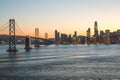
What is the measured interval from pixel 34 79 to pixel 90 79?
6112mm

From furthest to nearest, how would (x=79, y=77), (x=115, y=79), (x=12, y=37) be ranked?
(x=12, y=37)
(x=79, y=77)
(x=115, y=79)

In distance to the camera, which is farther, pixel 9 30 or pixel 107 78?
pixel 9 30

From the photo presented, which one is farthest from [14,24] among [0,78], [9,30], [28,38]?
[0,78]

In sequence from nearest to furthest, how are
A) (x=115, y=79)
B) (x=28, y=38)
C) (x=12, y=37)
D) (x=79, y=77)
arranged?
(x=115, y=79) < (x=79, y=77) < (x=12, y=37) < (x=28, y=38)

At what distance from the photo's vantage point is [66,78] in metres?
33.6

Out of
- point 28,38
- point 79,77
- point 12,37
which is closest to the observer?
point 79,77

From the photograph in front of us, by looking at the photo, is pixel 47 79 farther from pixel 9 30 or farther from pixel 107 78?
pixel 9 30

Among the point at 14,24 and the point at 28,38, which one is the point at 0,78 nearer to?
the point at 14,24

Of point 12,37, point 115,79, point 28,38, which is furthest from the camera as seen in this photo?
point 28,38

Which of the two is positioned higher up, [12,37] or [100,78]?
[12,37]

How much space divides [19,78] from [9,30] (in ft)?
290

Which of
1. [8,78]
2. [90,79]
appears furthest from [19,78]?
[90,79]

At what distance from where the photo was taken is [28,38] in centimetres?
15562

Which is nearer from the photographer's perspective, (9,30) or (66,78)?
(66,78)
